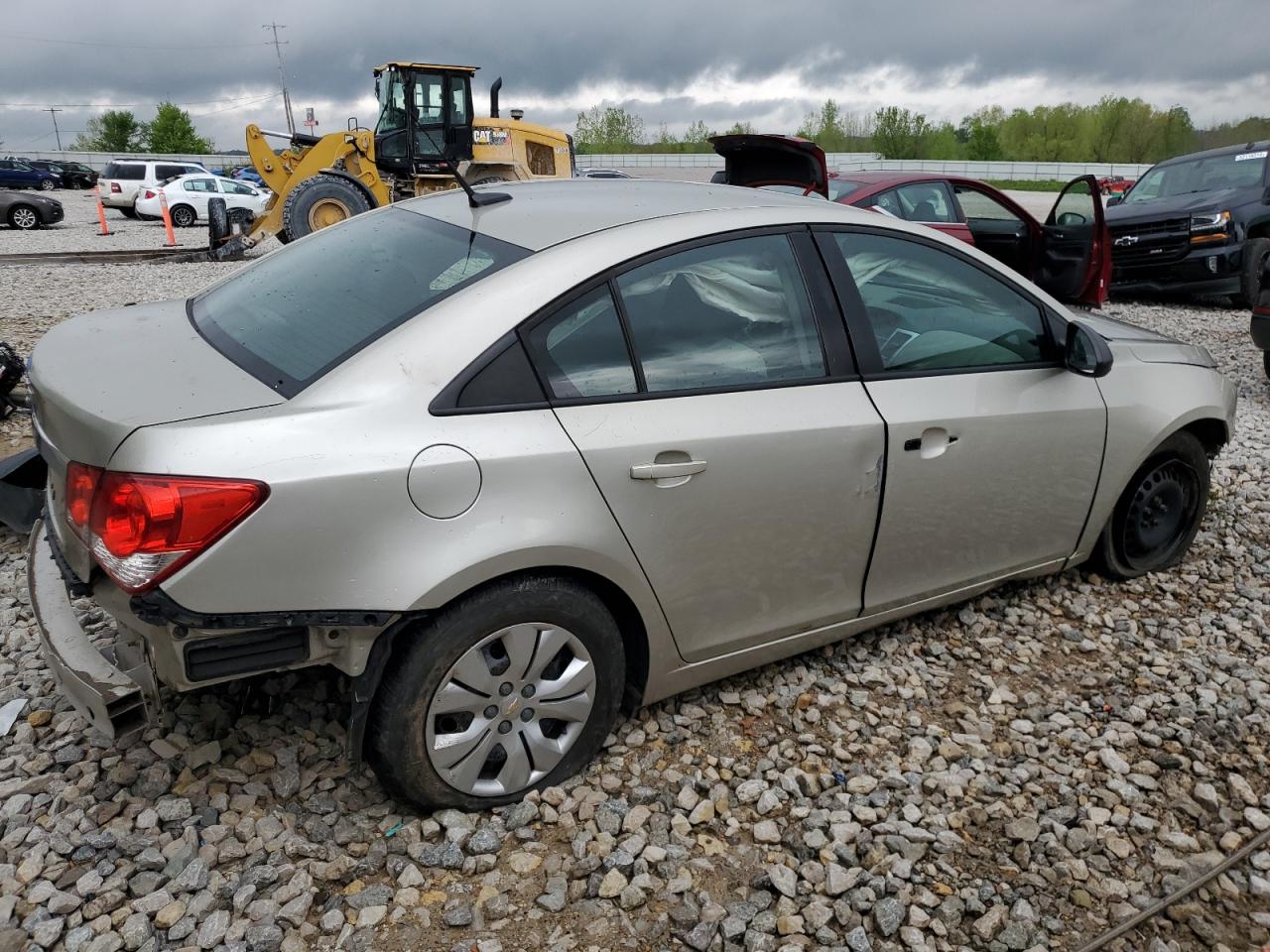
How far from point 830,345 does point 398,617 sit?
5.03ft

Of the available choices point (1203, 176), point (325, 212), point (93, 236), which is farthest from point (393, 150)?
point (1203, 176)

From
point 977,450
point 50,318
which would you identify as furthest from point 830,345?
point 50,318

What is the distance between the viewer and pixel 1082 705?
3.37 m

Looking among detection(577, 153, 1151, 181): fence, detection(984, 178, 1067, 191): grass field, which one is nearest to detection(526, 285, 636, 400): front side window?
detection(577, 153, 1151, 181): fence

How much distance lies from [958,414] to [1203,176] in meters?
11.1

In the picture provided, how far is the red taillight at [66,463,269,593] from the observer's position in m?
2.11

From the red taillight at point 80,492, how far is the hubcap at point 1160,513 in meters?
3.73

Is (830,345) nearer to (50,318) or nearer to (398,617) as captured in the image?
(398,617)

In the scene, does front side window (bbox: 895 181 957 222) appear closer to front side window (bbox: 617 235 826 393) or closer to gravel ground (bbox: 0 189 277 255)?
front side window (bbox: 617 235 826 393)

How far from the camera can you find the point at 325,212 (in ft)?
48.4

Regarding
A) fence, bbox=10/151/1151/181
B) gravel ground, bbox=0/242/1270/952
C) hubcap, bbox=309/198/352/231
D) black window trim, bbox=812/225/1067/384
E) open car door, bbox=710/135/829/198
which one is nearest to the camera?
gravel ground, bbox=0/242/1270/952

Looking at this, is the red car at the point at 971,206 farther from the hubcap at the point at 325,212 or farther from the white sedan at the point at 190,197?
the white sedan at the point at 190,197

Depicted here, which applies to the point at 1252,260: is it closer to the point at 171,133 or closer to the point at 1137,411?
the point at 1137,411

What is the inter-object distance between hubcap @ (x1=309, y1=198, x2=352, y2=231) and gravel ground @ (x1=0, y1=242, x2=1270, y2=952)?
472 inches
